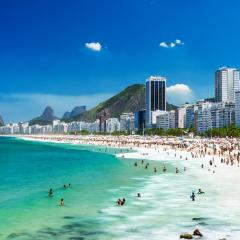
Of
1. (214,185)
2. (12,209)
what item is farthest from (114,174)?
(12,209)

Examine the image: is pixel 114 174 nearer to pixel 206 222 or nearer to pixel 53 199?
pixel 53 199

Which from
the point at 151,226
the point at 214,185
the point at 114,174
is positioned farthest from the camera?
the point at 114,174

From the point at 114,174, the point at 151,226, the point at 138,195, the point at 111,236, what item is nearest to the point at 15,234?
the point at 111,236

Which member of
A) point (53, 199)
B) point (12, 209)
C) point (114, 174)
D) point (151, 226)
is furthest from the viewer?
point (114, 174)

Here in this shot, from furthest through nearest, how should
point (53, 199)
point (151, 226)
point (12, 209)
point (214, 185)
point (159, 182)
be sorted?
point (159, 182) < point (214, 185) < point (53, 199) < point (12, 209) < point (151, 226)

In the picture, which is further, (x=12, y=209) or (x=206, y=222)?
(x=12, y=209)

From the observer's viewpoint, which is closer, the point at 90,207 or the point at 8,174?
the point at 90,207

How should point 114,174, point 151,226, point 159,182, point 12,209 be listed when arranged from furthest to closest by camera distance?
point 114,174 → point 159,182 → point 12,209 → point 151,226

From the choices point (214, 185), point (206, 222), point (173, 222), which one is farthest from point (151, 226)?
point (214, 185)

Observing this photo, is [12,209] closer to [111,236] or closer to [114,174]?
[111,236]
